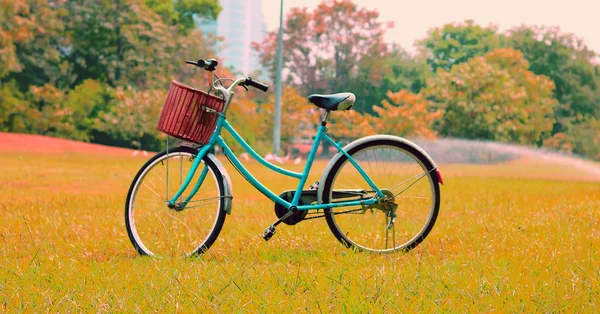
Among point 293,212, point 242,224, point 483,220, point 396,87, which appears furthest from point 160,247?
point 396,87

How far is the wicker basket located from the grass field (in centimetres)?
81

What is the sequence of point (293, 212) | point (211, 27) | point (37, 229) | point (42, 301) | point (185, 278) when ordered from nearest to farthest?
point (42, 301) → point (185, 278) → point (293, 212) → point (37, 229) → point (211, 27)

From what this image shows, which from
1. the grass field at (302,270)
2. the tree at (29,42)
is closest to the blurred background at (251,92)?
the tree at (29,42)

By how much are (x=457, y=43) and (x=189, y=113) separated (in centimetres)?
5026

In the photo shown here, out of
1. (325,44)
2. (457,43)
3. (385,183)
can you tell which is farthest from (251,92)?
(385,183)

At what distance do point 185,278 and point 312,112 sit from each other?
3376 cm

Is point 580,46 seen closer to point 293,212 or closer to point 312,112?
point 312,112

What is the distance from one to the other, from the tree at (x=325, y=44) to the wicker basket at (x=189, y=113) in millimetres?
38262

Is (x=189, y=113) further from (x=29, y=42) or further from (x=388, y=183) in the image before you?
(x=29, y=42)

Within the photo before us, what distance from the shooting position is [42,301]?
3729 mm

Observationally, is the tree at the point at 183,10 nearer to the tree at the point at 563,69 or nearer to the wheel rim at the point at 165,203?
the tree at the point at 563,69

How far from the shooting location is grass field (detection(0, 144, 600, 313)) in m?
3.65

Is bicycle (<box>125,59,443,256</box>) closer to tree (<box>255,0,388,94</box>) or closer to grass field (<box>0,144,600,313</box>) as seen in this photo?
grass field (<box>0,144,600,313</box>)

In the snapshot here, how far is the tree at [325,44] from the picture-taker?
42.8m
